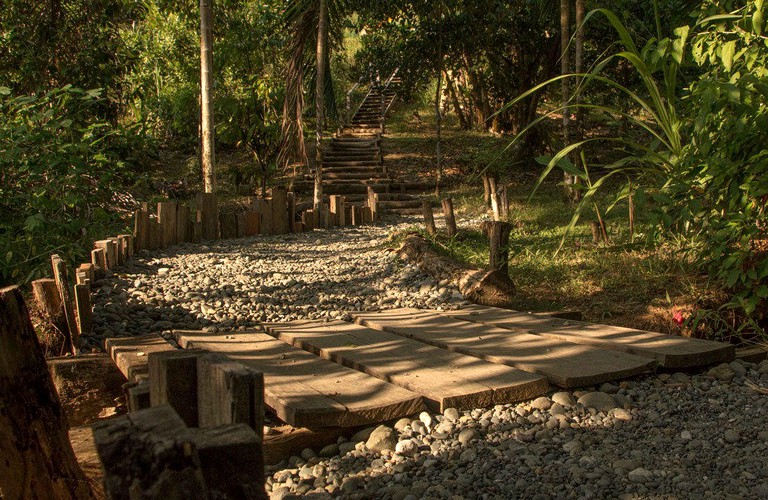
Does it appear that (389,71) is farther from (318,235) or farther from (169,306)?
(169,306)

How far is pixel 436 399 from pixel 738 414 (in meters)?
1.14

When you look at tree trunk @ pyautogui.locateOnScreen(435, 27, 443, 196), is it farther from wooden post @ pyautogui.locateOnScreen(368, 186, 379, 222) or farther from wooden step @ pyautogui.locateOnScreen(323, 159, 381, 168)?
wooden post @ pyautogui.locateOnScreen(368, 186, 379, 222)

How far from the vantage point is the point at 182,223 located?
784 cm

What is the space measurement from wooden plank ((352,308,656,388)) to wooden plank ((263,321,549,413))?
0.09 m

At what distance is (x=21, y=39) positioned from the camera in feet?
32.6

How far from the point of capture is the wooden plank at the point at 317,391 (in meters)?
2.53

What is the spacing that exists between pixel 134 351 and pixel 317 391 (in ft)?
3.86

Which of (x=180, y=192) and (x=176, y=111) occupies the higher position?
(x=176, y=111)

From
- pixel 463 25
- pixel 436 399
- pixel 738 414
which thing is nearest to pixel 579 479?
pixel 436 399

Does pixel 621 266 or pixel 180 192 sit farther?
pixel 180 192

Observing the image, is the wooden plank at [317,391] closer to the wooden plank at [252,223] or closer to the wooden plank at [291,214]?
the wooden plank at [252,223]

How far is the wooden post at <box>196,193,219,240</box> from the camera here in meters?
8.24

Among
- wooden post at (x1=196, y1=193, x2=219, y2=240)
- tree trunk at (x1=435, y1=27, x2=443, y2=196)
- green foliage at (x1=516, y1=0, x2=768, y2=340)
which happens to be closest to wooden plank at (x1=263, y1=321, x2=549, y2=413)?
green foliage at (x1=516, y1=0, x2=768, y2=340)

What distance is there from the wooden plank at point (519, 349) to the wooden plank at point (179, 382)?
1615mm
